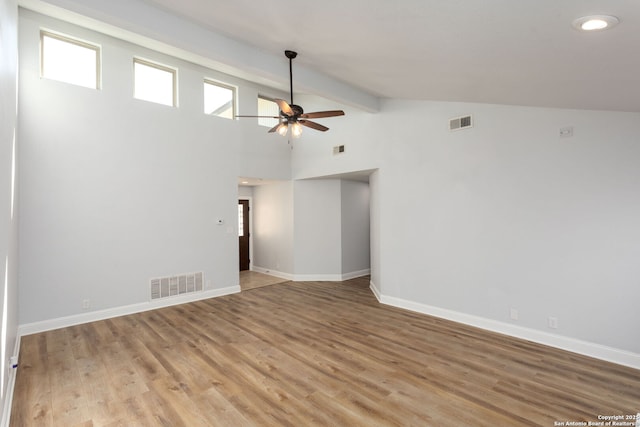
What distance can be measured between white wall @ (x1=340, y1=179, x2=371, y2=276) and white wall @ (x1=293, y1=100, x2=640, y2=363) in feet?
5.62

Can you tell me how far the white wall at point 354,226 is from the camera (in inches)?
292

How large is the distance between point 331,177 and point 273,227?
6.75ft

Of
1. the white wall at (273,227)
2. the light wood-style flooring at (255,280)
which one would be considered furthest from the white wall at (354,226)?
the light wood-style flooring at (255,280)

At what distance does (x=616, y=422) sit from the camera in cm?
239

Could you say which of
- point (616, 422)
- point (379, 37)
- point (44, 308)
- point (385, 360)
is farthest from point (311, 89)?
point (44, 308)

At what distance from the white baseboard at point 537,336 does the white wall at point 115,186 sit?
372 cm

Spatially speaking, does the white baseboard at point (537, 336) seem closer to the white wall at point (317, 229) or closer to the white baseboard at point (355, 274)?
the white baseboard at point (355, 274)

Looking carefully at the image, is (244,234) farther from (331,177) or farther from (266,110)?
(266,110)

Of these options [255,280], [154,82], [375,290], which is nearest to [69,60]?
[154,82]

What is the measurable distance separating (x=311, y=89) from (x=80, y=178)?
366 cm

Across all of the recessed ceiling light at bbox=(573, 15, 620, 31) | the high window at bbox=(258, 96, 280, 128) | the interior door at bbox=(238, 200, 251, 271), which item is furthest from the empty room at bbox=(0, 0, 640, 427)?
the interior door at bbox=(238, 200, 251, 271)

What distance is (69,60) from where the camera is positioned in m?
4.77

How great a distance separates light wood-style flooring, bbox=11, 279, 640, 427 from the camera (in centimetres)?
249

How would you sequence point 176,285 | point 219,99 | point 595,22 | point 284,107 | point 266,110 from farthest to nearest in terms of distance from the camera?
point 266,110
point 219,99
point 176,285
point 284,107
point 595,22
